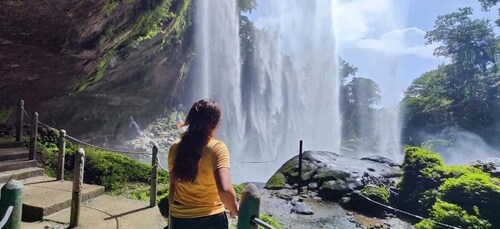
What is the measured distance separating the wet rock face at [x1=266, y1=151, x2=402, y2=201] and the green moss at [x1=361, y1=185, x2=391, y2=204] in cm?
50

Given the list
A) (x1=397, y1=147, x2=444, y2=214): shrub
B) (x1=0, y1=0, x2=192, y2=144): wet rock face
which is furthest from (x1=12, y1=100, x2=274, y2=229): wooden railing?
(x1=397, y1=147, x2=444, y2=214): shrub

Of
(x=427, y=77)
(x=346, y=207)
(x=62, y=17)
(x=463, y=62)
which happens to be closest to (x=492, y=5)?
(x=463, y=62)

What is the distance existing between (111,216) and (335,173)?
7202 mm

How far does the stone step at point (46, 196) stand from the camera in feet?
16.3

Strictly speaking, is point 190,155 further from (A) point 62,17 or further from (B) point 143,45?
(B) point 143,45

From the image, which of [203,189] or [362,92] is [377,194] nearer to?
[203,189]

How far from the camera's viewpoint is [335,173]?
34.8 ft

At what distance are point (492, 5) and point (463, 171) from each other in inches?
1183

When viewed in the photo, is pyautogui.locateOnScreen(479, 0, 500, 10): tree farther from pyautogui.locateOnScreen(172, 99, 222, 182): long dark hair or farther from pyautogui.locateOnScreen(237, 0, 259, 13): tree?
pyautogui.locateOnScreen(172, 99, 222, 182): long dark hair

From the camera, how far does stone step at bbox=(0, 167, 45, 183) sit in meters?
6.25

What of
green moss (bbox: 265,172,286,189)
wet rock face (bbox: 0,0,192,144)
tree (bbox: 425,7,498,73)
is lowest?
green moss (bbox: 265,172,286,189)

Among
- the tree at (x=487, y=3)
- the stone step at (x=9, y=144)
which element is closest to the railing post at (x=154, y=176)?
the stone step at (x=9, y=144)

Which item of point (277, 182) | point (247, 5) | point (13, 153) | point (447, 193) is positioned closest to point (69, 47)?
point (13, 153)

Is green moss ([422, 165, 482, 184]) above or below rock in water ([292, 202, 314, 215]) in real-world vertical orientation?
above
